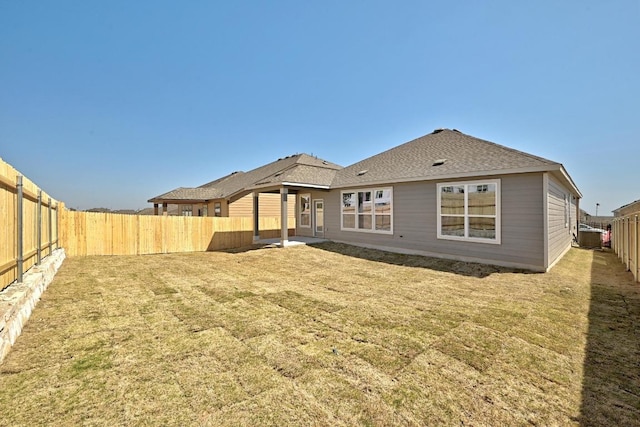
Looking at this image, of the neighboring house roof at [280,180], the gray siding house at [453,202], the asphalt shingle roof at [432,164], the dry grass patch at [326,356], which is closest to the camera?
the dry grass patch at [326,356]

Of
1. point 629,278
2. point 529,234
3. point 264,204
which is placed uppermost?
point 264,204

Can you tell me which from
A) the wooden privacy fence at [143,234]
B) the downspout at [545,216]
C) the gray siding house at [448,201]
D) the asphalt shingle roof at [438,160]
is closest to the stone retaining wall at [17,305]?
the wooden privacy fence at [143,234]

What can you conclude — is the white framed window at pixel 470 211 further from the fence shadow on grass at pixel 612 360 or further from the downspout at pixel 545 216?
the fence shadow on grass at pixel 612 360

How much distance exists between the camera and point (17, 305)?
3592 mm

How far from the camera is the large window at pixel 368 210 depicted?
11.8 meters

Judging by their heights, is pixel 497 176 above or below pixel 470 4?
below

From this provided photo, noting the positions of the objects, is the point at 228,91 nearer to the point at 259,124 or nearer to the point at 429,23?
the point at 259,124

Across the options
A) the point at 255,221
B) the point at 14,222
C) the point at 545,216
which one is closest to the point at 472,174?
the point at 545,216

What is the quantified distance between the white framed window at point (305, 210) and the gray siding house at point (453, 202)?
1.80 metres

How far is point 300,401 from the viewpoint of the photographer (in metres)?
2.44

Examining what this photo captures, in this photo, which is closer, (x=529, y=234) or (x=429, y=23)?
(x=529, y=234)

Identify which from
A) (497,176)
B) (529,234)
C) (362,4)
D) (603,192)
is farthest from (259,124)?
(603,192)

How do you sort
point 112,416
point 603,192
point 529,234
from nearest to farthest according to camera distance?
point 112,416, point 529,234, point 603,192

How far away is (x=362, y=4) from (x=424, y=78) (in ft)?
14.4
